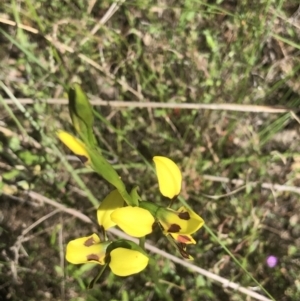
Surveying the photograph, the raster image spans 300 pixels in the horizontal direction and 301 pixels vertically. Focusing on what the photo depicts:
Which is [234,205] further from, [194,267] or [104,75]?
[104,75]

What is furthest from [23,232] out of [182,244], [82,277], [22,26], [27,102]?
[182,244]

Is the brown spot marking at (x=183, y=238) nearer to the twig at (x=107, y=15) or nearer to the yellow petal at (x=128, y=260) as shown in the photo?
the yellow petal at (x=128, y=260)

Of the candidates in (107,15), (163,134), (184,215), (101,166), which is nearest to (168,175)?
(184,215)

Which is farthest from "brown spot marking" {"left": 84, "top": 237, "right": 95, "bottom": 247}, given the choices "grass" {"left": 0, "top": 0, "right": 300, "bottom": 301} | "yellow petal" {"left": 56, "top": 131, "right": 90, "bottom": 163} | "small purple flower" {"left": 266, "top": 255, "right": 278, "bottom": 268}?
"small purple flower" {"left": 266, "top": 255, "right": 278, "bottom": 268}

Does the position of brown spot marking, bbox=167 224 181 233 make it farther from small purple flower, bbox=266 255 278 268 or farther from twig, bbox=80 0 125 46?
twig, bbox=80 0 125 46

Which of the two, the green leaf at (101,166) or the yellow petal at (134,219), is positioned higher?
the green leaf at (101,166)

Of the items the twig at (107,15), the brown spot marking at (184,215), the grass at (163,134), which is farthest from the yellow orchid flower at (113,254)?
the twig at (107,15)

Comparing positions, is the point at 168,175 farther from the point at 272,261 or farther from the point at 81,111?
the point at 272,261
